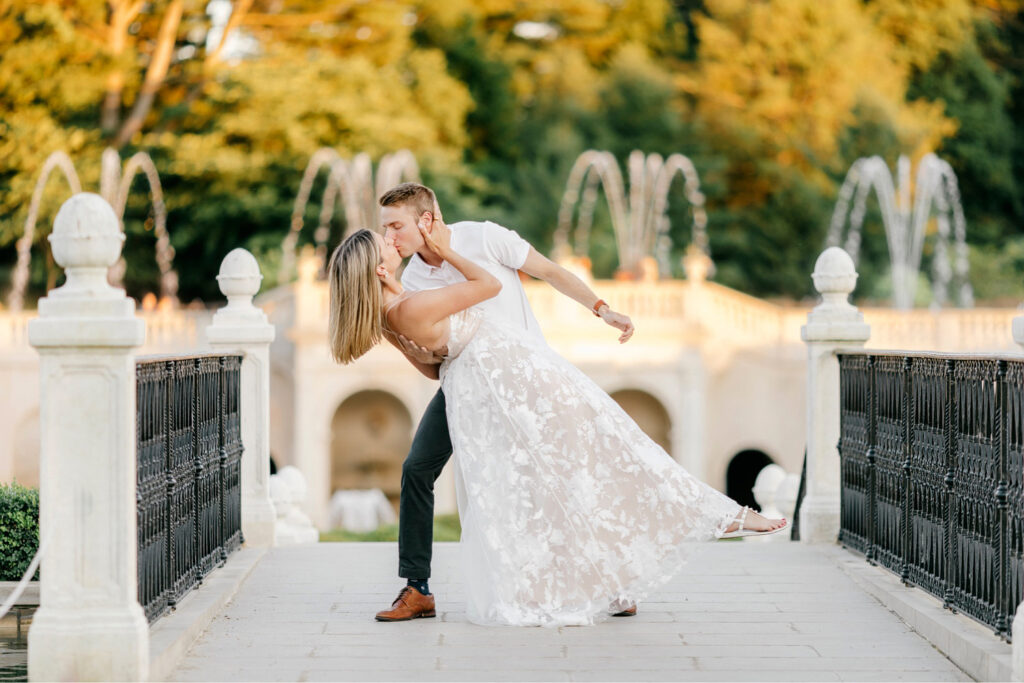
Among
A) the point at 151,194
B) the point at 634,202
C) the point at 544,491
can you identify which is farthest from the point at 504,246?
the point at 634,202

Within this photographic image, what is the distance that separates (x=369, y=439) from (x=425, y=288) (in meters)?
27.3

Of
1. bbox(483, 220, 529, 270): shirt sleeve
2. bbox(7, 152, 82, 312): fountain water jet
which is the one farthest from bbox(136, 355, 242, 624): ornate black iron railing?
bbox(7, 152, 82, 312): fountain water jet

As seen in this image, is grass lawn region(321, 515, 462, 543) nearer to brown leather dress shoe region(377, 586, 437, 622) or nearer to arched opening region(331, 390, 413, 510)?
brown leather dress shoe region(377, 586, 437, 622)

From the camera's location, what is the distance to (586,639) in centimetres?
571

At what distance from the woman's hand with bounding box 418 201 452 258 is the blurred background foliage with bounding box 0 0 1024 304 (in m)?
30.9

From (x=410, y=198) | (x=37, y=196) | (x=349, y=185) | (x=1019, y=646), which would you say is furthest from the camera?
(x=349, y=185)

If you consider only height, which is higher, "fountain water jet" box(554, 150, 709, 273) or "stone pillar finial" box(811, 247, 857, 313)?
"fountain water jet" box(554, 150, 709, 273)

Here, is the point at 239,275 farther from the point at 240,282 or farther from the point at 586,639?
the point at 586,639

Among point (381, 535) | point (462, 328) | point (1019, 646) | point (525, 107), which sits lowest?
point (381, 535)

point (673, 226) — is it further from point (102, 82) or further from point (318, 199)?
point (102, 82)

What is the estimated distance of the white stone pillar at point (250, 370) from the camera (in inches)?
326

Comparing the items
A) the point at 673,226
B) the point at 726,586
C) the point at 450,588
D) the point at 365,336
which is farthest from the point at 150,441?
the point at 673,226

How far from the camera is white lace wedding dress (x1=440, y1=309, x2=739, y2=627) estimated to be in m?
5.92

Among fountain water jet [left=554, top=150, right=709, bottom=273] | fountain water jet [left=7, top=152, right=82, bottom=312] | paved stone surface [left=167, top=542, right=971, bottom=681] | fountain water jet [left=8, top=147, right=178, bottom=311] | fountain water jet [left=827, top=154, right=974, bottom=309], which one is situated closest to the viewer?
paved stone surface [left=167, top=542, right=971, bottom=681]
